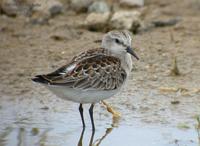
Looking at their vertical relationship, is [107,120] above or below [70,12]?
below

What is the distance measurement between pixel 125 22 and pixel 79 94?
12.7 feet

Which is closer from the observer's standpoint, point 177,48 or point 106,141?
point 106,141

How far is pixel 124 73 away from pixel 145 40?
3.10 m

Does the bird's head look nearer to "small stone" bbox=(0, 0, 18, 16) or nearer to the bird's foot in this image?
the bird's foot

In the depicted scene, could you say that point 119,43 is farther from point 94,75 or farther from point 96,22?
point 96,22

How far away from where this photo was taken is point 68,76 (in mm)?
8234

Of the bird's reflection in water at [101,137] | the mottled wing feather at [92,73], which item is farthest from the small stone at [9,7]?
the bird's reflection in water at [101,137]

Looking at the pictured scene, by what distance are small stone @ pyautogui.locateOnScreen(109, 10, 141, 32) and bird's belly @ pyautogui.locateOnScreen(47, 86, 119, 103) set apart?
3542 mm

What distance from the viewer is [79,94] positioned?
27.1ft

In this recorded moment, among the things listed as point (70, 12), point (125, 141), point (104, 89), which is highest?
point (70, 12)

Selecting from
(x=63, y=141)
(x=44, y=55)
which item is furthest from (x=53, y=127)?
(x=44, y=55)

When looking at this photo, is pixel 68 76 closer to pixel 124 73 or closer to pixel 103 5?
pixel 124 73

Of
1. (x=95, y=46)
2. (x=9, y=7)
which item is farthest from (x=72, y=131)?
(x=9, y=7)

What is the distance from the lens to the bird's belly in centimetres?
819
